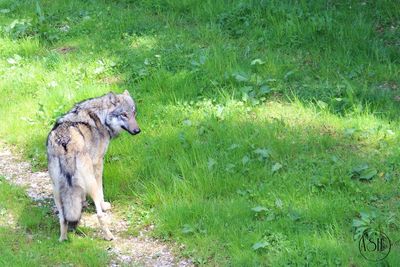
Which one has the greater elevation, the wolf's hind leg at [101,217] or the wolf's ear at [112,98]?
the wolf's ear at [112,98]

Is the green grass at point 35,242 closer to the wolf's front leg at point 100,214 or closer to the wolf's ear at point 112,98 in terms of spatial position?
→ the wolf's front leg at point 100,214

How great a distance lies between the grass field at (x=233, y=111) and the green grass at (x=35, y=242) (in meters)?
0.06

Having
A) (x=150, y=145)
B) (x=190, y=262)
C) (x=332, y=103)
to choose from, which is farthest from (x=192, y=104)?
(x=190, y=262)

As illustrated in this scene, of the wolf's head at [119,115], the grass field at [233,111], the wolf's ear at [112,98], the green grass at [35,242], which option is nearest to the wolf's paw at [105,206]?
the grass field at [233,111]

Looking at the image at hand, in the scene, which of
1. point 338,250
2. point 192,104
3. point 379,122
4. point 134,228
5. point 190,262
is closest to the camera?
point 338,250

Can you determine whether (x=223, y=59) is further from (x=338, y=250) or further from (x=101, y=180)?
(x=338, y=250)

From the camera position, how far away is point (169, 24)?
12977 mm

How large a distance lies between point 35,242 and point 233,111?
141 inches

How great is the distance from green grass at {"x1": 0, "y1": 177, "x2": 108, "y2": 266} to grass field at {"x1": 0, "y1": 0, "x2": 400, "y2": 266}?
0.06m

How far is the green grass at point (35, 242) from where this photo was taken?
6.91 meters

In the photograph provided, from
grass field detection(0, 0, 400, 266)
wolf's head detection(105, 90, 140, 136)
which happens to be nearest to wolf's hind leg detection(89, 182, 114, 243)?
grass field detection(0, 0, 400, 266)

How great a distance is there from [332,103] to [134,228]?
3618 mm

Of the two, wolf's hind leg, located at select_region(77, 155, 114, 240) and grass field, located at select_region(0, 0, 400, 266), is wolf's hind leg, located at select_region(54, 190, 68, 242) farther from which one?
wolf's hind leg, located at select_region(77, 155, 114, 240)

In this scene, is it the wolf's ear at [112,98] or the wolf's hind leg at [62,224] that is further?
the wolf's ear at [112,98]
